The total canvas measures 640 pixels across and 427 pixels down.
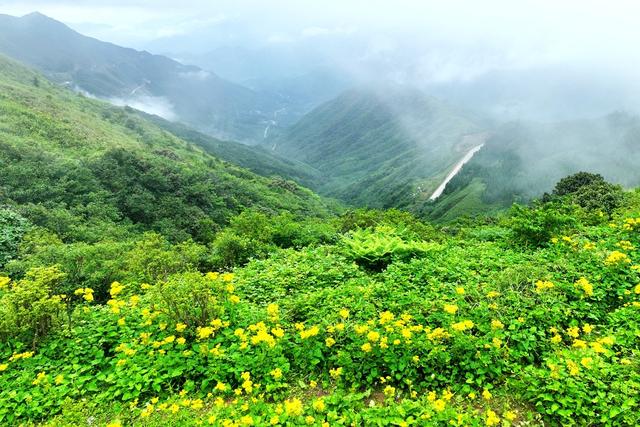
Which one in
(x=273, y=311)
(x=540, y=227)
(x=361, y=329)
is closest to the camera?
(x=361, y=329)

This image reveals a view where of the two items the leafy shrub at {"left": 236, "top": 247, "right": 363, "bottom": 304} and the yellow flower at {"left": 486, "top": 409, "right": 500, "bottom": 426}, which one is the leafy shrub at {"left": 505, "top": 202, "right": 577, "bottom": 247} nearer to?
the leafy shrub at {"left": 236, "top": 247, "right": 363, "bottom": 304}

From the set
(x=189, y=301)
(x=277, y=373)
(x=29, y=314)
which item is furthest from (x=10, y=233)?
(x=277, y=373)

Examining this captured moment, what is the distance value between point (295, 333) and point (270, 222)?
498 inches

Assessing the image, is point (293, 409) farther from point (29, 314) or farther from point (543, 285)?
point (543, 285)

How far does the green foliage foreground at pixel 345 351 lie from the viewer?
6.18m

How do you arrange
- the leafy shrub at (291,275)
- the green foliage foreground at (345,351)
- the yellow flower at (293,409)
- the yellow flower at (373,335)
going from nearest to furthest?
the yellow flower at (293,409) < the green foliage foreground at (345,351) < the yellow flower at (373,335) < the leafy shrub at (291,275)

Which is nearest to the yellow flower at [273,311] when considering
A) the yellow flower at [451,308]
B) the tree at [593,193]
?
the yellow flower at [451,308]

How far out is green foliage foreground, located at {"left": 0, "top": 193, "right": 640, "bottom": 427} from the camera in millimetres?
6176

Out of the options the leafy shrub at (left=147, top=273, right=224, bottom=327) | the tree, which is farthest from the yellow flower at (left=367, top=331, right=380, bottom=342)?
the tree

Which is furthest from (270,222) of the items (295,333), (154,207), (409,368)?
(154,207)

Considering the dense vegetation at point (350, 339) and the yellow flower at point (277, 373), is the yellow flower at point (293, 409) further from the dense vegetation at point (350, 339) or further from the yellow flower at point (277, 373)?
the yellow flower at point (277, 373)

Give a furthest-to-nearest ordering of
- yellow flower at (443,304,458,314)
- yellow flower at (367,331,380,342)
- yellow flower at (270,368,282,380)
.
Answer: yellow flower at (443,304,458,314) < yellow flower at (367,331,380,342) < yellow flower at (270,368,282,380)

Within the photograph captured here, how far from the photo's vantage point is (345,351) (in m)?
7.46

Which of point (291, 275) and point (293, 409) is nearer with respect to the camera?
point (293, 409)
